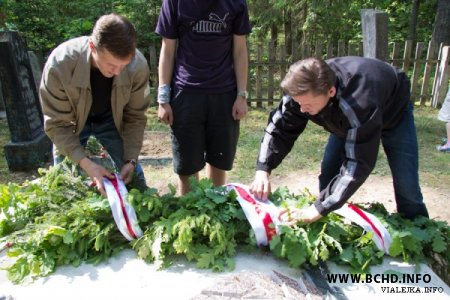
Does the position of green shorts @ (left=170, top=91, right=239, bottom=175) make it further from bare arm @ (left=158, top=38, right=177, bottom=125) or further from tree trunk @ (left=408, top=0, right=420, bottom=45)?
tree trunk @ (left=408, top=0, right=420, bottom=45)

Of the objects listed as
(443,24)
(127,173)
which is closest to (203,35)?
(127,173)

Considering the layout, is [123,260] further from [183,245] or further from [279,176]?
[279,176]

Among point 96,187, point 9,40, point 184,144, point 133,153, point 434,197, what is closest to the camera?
point 96,187

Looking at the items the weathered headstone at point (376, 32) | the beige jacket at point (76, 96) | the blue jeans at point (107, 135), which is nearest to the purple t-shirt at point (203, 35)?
the beige jacket at point (76, 96)

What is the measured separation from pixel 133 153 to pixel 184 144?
1.60 ft

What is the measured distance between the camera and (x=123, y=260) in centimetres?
220

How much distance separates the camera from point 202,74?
9.59ft

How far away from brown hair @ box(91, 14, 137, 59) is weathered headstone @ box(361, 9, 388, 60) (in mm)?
3662

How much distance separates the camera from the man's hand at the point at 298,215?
214cm

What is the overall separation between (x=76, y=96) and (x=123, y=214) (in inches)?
29.2

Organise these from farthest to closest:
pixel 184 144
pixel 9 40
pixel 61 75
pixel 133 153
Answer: pixel 9 40 < pixel 184 144 < pixel 133 153 < pixel 61 75

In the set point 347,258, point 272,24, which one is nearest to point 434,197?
point 347,258

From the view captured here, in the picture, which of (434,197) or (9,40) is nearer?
(434,197)

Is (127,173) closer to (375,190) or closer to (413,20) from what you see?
(375,190)
